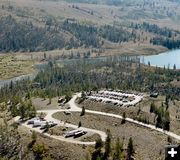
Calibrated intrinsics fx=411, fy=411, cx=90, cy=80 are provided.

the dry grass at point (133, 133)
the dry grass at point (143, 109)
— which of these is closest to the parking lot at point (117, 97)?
the dry grass at point (143, 109)

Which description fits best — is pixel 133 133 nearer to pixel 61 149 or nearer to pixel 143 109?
pixel 61 149

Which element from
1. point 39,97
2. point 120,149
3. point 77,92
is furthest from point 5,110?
point 120,149

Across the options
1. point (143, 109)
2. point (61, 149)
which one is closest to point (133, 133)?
point (61, 149)

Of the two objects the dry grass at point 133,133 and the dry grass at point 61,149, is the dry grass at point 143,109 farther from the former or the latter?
→ the dry grass at point 61,149

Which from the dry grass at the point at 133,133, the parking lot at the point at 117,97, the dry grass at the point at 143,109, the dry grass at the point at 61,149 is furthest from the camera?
the parking lot at the point at 117,97

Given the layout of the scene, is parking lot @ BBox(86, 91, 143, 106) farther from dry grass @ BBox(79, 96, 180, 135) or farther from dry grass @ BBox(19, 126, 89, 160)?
dry grass @ BBox(19, 126, 89, 160)

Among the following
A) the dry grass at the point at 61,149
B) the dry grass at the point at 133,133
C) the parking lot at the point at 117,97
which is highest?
the dry grass at the point at 61,149

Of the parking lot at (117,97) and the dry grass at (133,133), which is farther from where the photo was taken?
the parking lot at (117,97)

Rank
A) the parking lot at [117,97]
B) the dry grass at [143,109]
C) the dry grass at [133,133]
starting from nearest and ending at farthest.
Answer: the dry grass at [133,133] → the dry grass at [143,109] → the parking lot at [117,97]

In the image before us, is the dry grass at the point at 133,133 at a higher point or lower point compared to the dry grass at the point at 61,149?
lower

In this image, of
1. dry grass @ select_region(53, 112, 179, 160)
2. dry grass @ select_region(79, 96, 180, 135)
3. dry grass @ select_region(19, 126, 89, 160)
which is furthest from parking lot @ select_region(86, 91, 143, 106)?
dry grass @ select_region(19, 126, 89, 160)

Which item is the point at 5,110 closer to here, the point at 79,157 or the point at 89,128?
the point at 89,128
